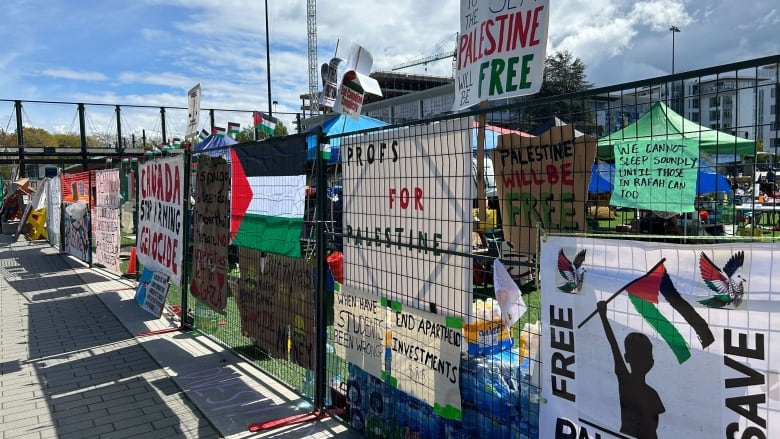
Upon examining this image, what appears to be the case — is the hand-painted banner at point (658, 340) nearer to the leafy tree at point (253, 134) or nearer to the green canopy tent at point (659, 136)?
the green canopy tent at point (659, 136)

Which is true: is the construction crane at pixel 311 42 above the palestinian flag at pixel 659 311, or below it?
above

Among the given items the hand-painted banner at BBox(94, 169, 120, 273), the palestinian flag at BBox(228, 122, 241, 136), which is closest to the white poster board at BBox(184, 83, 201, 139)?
the hand-painted banner at BBox(94, 169, 120, 273)

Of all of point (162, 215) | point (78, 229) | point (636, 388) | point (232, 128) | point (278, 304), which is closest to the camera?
point (636, 388)

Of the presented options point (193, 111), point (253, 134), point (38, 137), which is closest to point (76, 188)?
point (193, 111)

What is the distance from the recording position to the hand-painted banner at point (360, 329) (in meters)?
3.88

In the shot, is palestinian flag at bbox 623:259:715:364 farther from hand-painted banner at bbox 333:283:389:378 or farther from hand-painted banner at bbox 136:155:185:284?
hand-painted banner at bbox 136:155:185:284

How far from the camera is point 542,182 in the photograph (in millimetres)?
2793

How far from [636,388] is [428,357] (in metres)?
1.45

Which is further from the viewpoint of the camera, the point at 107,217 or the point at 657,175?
the point at 107,217

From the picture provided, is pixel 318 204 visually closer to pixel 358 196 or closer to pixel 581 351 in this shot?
pixel 358 196

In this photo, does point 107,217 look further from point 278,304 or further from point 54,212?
point 278,304

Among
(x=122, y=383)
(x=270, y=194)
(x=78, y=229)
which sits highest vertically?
(x=270, y=194)

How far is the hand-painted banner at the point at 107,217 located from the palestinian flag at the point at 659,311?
10.2m

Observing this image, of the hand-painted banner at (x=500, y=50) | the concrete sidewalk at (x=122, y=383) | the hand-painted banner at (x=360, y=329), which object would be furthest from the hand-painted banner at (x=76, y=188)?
the hand-painted banner at (x=500, y=50)
